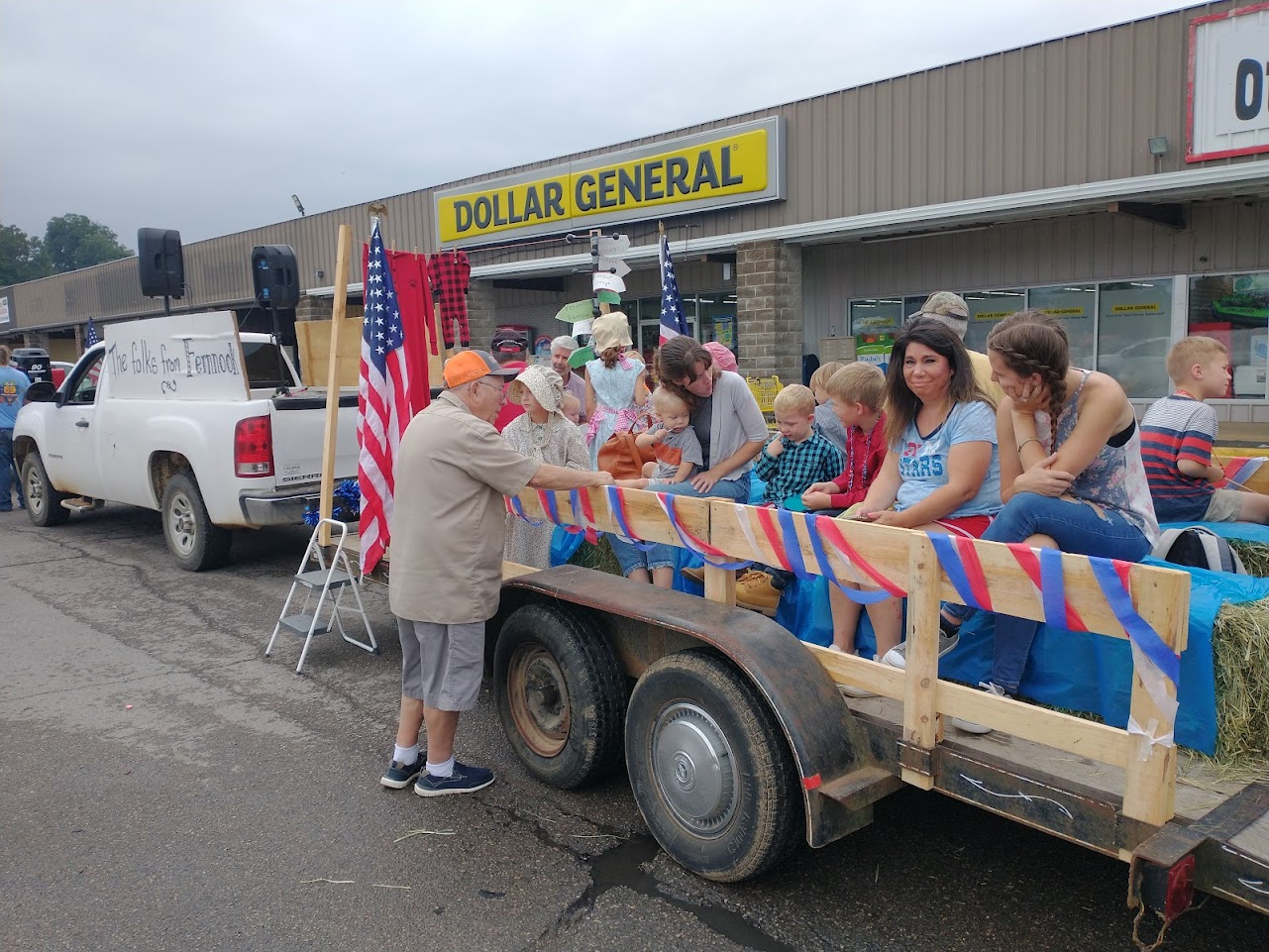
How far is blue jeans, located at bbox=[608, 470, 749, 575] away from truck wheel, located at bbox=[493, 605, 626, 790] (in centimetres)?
76

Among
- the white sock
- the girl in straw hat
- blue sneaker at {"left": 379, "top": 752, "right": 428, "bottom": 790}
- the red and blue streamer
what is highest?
the girl in straw hat

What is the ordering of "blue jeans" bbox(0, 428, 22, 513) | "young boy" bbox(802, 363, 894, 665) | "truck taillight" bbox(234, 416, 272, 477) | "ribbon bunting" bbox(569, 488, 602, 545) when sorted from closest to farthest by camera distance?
"ribbon bunting" bbox(569, 488, 602, 545), "young boy" bbox(802, 363, 894, 665), "truck taillight" bbox(234, 416, 272, 477), "blue jeans" bbox(0, 428, 22, 513)

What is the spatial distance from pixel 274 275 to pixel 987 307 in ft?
31.3

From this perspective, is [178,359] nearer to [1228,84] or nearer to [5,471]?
[5,471]

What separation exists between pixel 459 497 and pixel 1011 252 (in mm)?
11555

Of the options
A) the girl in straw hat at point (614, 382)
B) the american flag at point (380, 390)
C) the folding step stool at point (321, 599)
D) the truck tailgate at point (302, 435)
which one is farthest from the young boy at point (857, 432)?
the truck tailgate at point (302, 435)

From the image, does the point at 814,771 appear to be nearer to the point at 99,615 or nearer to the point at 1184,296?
the point at 99,615

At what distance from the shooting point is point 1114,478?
3123mm

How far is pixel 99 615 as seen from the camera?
6.83m

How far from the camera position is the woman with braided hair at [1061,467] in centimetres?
300

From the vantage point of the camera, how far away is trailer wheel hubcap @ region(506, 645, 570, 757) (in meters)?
3.86

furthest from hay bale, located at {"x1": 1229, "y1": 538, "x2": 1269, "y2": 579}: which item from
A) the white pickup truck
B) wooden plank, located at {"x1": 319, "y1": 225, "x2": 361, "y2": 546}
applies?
the white pickup truck

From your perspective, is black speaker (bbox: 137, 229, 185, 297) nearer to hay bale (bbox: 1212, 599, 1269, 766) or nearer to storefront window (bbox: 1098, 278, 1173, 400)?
storefront window (bbox: 1098, 278, 1173, 400)

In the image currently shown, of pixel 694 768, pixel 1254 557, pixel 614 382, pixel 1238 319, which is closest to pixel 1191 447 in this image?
pixel 1254 557
